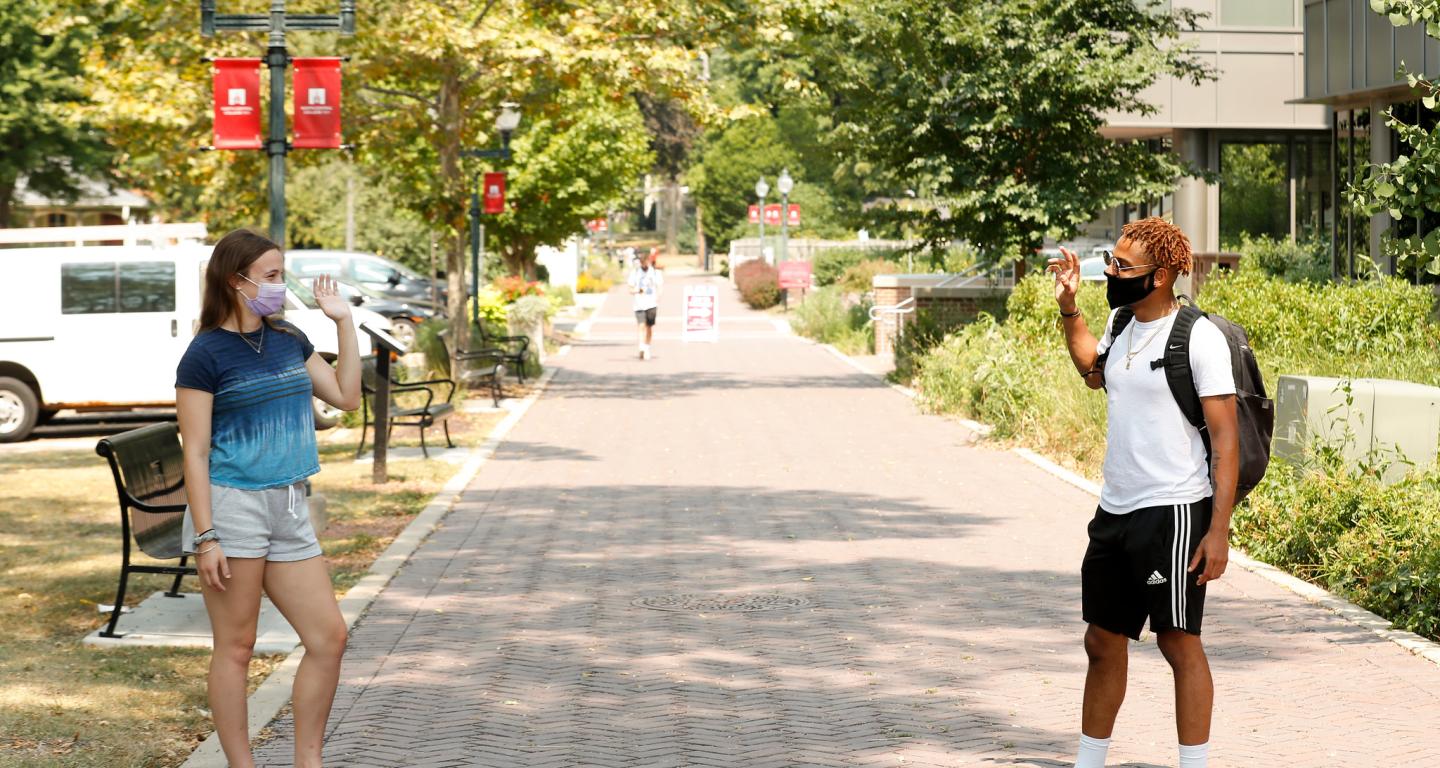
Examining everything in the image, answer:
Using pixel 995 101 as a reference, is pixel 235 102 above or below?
below

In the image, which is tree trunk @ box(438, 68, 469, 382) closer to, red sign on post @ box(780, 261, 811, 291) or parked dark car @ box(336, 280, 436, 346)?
parked dark car @ box(336, 280, 436, 346)

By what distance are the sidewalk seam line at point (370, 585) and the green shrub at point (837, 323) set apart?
14.3m

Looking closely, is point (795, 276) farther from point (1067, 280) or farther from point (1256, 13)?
point (1067, 280)

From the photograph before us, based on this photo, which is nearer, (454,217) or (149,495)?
(149,495)

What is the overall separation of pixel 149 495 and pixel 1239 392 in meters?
5.15

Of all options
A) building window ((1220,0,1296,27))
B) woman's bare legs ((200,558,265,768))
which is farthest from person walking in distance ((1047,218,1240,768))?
building window ((1220,0,1296,27))

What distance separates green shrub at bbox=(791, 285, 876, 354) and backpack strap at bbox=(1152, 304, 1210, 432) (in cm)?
2575

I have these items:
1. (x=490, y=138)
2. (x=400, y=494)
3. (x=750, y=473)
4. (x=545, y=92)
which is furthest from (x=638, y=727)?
(x=490, y=138)

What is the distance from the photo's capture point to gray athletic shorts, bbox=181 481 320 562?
5.25 m

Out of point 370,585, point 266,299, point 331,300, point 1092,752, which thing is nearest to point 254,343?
point 266,299

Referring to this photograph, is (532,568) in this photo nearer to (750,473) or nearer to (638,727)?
(638,727)

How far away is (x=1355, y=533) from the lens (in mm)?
8992

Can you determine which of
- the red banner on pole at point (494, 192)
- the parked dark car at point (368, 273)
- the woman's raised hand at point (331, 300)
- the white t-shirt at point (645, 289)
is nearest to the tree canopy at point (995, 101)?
the red banner on pole at point (494, 192)

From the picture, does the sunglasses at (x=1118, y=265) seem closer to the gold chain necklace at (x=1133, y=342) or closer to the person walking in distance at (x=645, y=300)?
the gold chain necklace at (x=1133, y=342)
